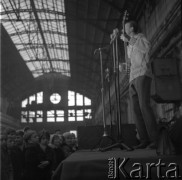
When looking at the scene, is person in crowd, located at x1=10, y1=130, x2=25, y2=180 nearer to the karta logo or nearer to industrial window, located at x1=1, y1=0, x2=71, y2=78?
the karta logo

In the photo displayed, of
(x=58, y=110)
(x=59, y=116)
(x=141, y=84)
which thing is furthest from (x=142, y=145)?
(x=58, y=110)

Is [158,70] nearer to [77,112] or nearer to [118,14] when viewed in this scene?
[118,14]

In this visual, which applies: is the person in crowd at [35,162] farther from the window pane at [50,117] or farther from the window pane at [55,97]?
the window pane at [55,97]

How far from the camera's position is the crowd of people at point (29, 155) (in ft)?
13.0

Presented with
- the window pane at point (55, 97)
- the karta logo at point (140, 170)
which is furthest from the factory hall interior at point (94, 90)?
the window pane at point (55, 97)

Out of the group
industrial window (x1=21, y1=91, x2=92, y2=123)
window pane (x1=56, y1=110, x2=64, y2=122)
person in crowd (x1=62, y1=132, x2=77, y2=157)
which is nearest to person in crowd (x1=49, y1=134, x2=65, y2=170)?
person in crowd (x1=62, y1=132, x2=77, y2=157)

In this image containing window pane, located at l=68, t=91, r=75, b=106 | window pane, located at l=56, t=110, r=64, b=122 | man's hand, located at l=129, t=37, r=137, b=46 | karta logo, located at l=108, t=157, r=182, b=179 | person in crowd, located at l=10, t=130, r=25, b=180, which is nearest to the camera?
karta logo, located at l=108, t=157, r=182, b=179

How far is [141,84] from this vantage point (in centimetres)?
314

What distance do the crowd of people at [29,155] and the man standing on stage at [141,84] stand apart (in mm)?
1508

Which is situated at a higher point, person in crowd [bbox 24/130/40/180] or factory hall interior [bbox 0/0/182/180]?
factory hall interior [bbox 0/0/182/180]

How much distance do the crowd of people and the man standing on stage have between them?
1508 millimetres

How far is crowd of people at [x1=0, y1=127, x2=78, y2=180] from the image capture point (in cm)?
397

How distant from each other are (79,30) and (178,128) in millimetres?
14355

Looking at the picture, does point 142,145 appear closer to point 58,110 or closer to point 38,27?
point 38,27
